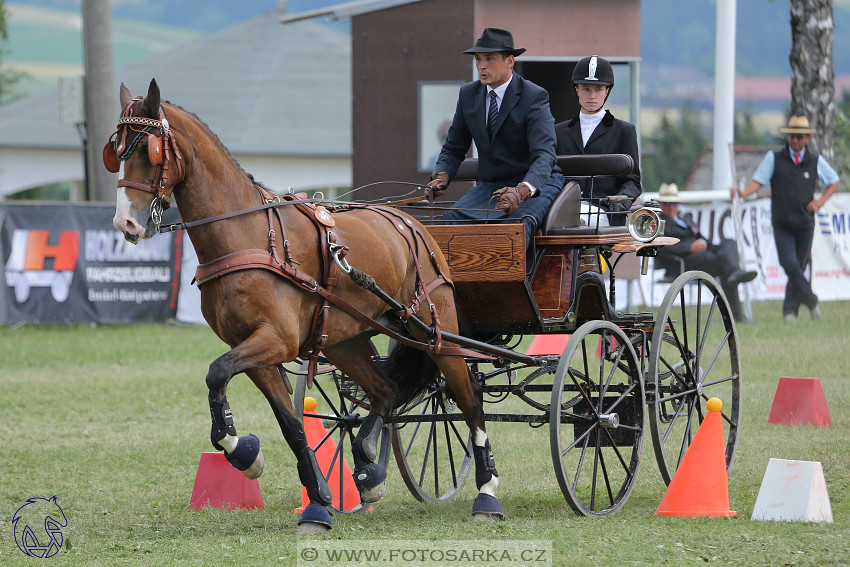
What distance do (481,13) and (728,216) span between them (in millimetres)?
4472

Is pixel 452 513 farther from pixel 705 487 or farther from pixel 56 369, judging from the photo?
pixel 56 369

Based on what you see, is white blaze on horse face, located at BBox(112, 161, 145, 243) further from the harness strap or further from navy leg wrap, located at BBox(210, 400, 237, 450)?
navy leg wrap, located at BBox(210, 400, 237, 450)

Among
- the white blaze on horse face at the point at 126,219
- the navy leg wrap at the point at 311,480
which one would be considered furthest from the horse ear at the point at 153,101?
the navy leg wrap at the point at 311,480

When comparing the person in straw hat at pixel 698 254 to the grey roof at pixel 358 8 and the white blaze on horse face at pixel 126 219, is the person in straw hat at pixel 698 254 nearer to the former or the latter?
the grey roof at pixel 358 8

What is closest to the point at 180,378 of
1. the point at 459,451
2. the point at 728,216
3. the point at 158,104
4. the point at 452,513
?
the point at 459,451

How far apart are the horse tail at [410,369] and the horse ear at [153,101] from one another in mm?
2065

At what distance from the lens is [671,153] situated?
185ft

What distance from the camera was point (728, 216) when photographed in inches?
627

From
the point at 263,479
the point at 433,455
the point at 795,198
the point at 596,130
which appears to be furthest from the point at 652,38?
the point at 263,479

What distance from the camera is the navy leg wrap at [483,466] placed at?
620cm

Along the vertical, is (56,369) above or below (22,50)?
below

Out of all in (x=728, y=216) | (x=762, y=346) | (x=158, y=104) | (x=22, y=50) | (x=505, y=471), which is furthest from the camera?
(x=22, y=50)

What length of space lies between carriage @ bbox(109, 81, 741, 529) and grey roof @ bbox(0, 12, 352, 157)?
949 inches

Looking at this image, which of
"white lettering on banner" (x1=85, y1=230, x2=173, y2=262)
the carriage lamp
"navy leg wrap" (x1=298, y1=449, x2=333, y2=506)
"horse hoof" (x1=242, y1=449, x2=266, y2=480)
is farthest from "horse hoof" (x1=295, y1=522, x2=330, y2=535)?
"white lettering on banner" (x1=85, y1=230, x2=173, y2=262)
